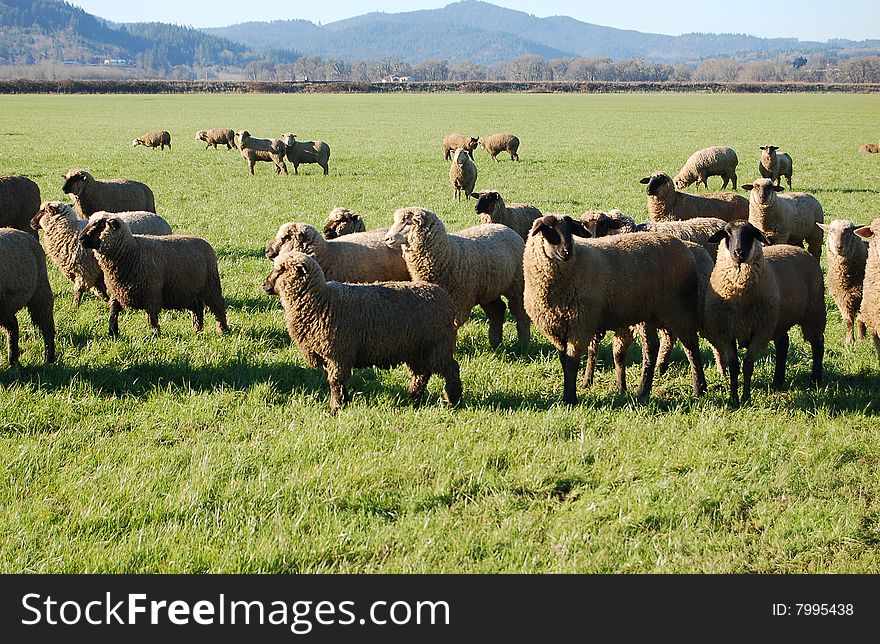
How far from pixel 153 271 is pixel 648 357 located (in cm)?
503

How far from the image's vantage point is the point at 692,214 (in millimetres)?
12492

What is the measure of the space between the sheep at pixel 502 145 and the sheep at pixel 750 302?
24064 millimetres

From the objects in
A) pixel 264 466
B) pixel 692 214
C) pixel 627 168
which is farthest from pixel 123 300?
pixel 627 168

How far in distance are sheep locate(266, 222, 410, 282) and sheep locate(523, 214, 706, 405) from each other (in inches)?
76.7

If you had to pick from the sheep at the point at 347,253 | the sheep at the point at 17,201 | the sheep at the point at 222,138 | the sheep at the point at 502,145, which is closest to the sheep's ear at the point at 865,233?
the sheep at the point at 347,253

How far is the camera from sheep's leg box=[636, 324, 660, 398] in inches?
273

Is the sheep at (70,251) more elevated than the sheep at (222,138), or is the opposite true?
the sheep at (222,138)

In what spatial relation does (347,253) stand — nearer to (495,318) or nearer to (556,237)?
(495,318)

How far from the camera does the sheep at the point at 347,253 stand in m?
7.84

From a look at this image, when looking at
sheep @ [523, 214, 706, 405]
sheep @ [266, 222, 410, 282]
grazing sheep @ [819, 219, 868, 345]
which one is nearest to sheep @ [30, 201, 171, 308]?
sheep @ [266, 222, 410, 282]

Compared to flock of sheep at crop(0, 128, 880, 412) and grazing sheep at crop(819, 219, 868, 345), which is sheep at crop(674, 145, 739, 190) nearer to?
flock of sheep at crop(0, 128, 880, 412)

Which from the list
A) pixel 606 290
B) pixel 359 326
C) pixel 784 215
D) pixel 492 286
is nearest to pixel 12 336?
pixel 359 326

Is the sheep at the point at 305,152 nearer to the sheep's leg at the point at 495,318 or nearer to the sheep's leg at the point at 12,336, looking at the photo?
the sheep's leg at the point at 495,318

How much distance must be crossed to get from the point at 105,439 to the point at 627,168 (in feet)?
75.1
